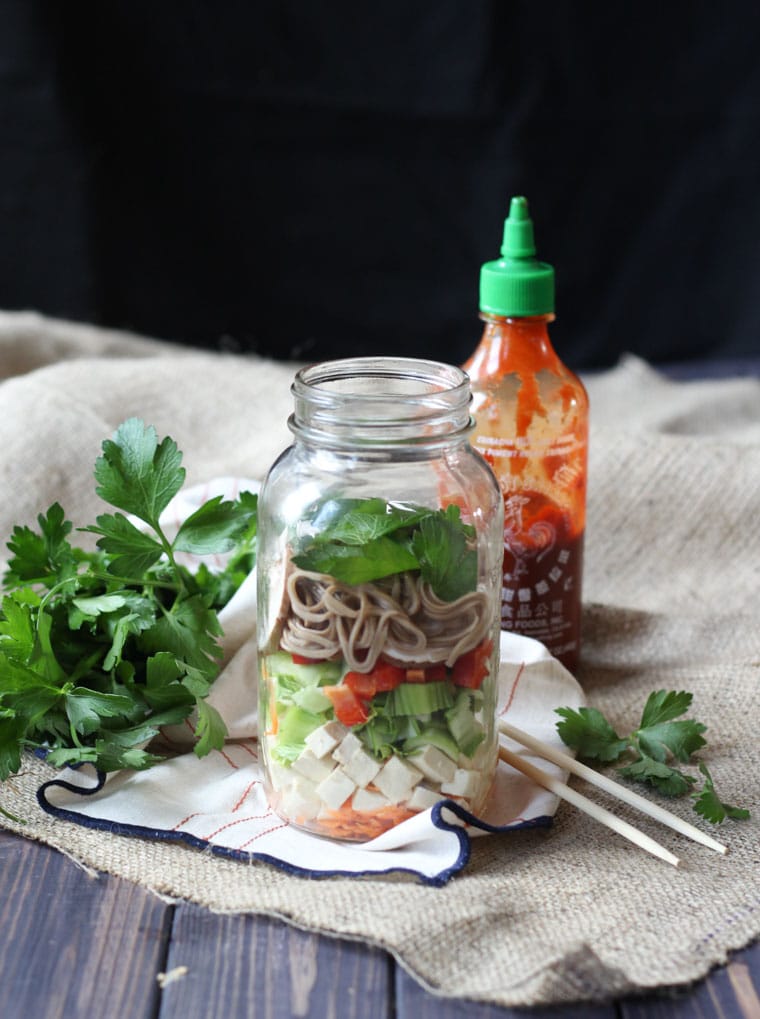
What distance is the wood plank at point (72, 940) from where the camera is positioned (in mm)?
755

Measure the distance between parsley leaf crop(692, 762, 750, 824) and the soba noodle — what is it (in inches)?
8.0

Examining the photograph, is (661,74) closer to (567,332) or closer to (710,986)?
(567,332)

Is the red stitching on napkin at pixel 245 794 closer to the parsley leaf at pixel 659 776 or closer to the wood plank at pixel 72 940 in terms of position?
the wood plank at pixel 72 940

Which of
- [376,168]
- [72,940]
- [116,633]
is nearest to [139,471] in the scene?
[116,633]

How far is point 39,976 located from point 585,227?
5.17 ft

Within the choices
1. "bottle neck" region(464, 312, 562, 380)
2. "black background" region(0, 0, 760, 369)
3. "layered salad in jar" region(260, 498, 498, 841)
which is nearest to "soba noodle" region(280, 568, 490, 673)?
"layered salad in jar" region(260, 498, 498, 841)

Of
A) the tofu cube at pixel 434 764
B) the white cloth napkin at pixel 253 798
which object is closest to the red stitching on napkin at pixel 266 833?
the white cloth napkin at pixel 253 798

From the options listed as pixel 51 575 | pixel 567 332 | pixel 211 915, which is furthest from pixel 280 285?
pixel 211 915

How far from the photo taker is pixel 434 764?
0.87 meters

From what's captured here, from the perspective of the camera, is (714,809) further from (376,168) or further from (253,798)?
(376,168)

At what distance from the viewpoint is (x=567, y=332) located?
2170 mm

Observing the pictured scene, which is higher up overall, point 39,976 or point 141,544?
point 141,544

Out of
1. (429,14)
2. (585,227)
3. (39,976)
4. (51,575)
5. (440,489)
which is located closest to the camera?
(39,976)

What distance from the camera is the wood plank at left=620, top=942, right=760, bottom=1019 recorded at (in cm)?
75
